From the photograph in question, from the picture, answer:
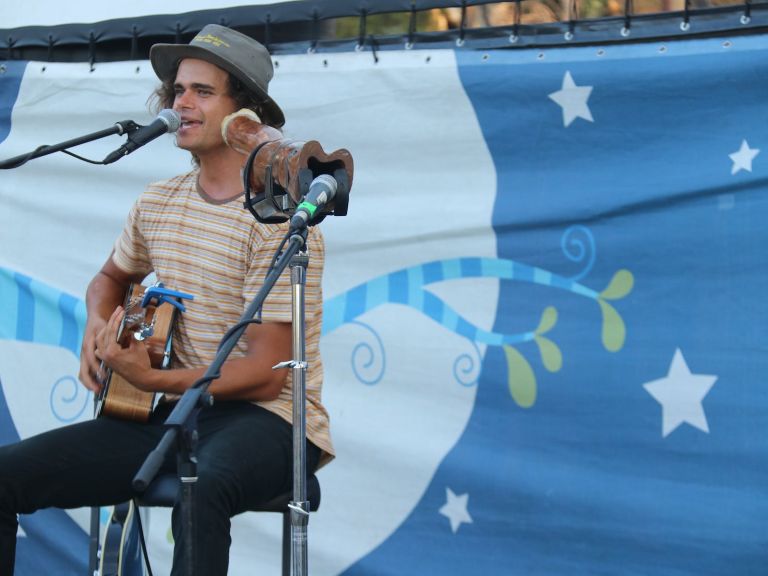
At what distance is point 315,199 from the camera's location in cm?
214

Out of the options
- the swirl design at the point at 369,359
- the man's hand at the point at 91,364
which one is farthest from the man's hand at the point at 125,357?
the swirl design at the point at 369,359

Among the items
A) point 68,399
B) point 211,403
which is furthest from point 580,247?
point 68,399

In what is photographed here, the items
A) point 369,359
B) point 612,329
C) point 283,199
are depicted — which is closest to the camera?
point 283,199

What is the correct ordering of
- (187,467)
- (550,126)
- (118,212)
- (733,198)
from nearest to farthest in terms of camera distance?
(187,467)
(733,198)
(550,126)
(118,212)

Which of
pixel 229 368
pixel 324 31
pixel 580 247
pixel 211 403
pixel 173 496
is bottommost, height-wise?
pixel 173 496

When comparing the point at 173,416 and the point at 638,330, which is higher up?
the point at 638,330

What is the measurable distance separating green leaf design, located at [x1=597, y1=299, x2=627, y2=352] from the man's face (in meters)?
1.10

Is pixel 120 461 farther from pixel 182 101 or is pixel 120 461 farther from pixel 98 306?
pixel 182 101

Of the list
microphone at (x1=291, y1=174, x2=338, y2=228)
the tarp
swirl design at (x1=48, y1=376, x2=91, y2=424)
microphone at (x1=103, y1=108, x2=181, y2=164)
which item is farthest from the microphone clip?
swirl design at (x1=48, y1=376, x2=91, y2=424)

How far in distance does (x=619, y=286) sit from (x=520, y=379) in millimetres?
380

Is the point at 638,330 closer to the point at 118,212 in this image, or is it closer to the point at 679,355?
the point at 679,355

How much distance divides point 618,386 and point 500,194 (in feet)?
2.07

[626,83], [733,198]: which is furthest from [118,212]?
[733,198]

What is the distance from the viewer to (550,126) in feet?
10.6
